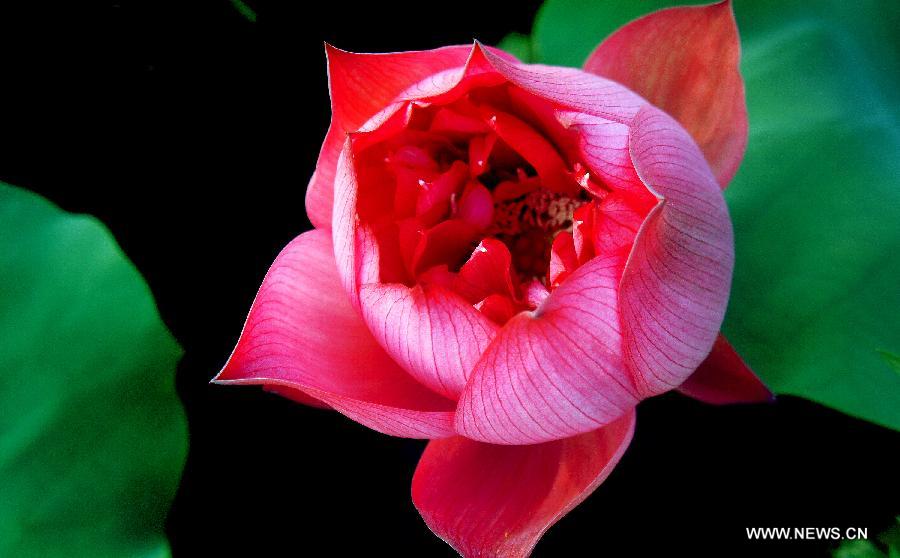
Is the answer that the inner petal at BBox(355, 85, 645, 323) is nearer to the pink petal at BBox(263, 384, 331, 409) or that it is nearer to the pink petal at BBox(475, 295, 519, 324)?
the pink petal at BBox(475, 295, 519, 324)

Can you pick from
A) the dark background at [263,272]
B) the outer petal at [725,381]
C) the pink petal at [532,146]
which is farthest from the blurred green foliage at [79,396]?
the outer petal at [725,381]

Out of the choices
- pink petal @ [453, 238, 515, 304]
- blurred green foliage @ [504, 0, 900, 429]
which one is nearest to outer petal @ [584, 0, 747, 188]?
blurred green foliage @ [504, 0, 900, 429]

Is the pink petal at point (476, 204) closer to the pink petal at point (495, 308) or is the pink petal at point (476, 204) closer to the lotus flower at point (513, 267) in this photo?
the lotus flower at point (513, 267)

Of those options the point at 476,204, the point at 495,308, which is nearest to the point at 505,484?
the point at 495,308

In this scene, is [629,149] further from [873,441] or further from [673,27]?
[873,441]

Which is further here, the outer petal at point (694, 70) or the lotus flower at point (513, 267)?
the outer petal at point (694, 70)

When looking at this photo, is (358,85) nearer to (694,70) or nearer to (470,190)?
(470,190)
